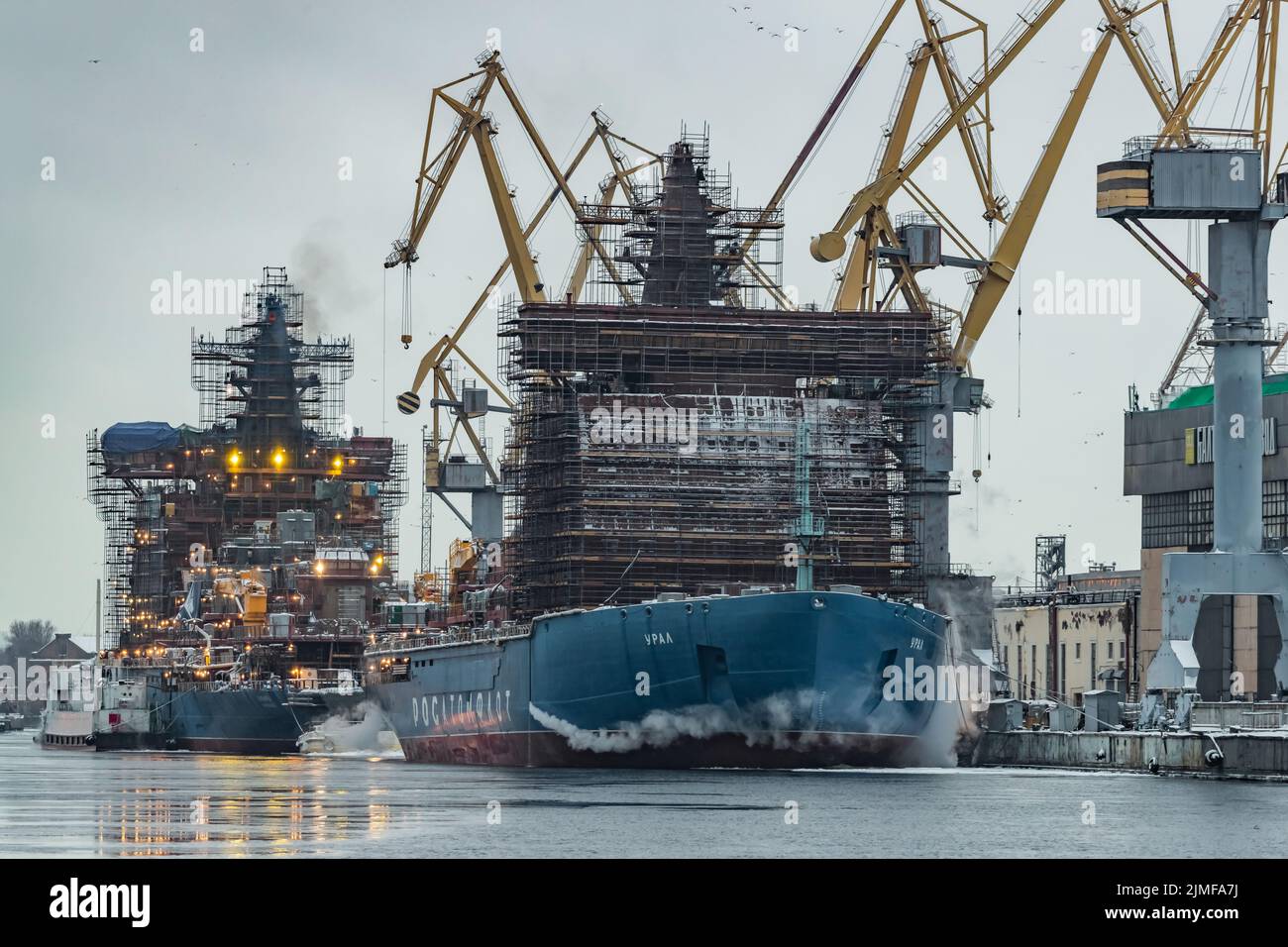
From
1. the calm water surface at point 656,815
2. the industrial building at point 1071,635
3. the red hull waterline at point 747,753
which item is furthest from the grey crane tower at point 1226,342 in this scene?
the industrial building at point 1071,635

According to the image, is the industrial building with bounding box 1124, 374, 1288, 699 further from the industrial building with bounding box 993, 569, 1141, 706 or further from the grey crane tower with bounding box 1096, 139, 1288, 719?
the grey crane tower with bounding box 1096, 139, 1288, 719

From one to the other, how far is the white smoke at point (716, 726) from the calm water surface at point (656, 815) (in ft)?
3.99

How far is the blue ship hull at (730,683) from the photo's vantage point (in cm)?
9238

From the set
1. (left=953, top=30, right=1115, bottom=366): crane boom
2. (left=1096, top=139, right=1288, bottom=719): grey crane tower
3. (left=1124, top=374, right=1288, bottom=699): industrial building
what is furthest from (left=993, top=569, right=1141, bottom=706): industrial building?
(left=1096, top=139, right=1288, bottom=719): grey crane tower

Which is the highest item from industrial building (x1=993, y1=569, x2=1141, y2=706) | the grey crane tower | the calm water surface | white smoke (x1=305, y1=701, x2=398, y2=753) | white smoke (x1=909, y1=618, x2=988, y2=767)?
the grey crane tower

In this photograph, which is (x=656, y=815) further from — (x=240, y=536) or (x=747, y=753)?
(x=240, y=536)

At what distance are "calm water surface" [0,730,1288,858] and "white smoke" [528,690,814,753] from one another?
1217 millimetres

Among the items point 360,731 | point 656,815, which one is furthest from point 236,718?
point 656,815

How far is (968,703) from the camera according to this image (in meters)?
104

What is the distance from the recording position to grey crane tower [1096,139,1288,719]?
92375mm

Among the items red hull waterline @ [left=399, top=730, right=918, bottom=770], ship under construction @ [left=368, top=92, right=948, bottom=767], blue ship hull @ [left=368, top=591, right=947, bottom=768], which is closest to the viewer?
blue ship hull @ [left=368, top=591, right=947, bottom=768]

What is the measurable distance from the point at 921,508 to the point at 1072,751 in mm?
21439

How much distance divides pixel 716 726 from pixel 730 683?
1.88 m
